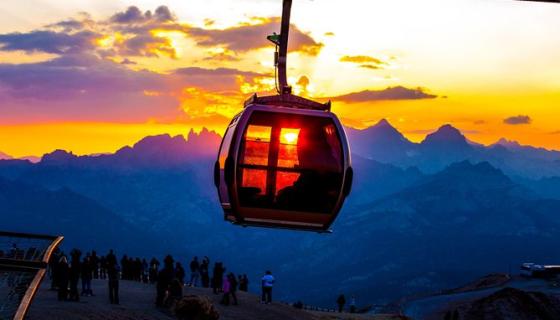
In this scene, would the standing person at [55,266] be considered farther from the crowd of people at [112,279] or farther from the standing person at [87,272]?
the standing person at [87,272]

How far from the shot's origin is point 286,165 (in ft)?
52.5

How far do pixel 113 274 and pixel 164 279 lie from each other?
273 centimetres

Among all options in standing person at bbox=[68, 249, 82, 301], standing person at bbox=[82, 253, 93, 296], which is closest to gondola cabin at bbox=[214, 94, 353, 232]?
standing person at bbox=[68, 249, 82, 301]

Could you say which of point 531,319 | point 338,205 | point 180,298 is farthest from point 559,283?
point 338,205

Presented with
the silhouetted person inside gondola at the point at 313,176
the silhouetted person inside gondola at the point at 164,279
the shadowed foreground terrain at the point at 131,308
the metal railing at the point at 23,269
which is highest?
the silhouetted person inside gondola at the point at 313,176

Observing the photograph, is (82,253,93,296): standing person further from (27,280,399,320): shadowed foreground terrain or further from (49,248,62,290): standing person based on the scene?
(49,248,62,290): standing person

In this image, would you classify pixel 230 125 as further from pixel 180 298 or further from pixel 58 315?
pixel 180 298

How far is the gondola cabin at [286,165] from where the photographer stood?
15766 mm

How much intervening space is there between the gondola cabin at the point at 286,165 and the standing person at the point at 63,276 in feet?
59.0

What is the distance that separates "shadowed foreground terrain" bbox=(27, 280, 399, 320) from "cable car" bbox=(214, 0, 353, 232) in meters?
15.3

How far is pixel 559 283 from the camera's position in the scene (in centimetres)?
8612

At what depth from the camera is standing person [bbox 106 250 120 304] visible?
A: 3309 cm

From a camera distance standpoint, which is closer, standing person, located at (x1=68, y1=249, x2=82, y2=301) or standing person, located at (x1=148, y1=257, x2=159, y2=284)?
standing person, located at (x1=68, y1=249, x2=82, y2=301)

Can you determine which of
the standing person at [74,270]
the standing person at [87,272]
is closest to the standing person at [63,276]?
the standing person at [74,270]
